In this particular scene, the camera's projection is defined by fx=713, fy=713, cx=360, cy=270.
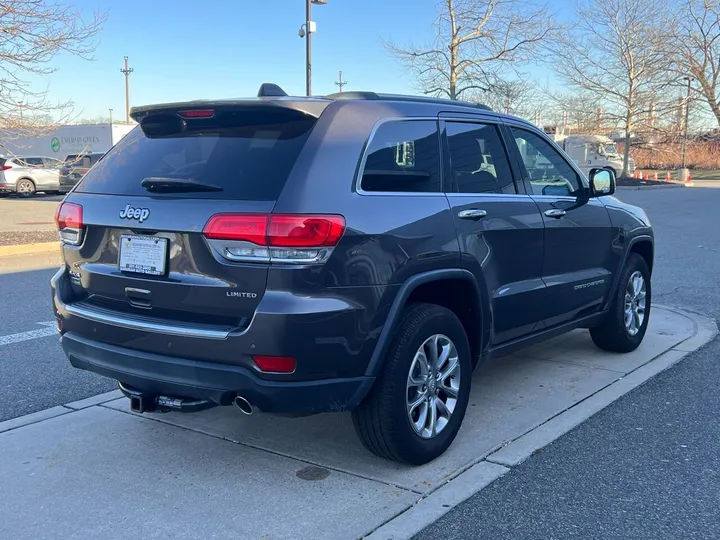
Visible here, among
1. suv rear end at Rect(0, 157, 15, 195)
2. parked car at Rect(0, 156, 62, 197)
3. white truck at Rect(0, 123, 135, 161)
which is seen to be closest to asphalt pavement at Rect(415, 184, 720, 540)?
parked car at Rect(0, 156, 62, 197)

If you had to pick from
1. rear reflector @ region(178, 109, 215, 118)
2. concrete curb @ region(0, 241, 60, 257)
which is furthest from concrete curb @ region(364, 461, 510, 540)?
concrete curb @ region(0, 241, 60, 257)

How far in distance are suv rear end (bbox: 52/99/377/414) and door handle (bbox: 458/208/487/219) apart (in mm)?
871

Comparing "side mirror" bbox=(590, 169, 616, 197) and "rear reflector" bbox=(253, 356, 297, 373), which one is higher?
"side mirror" bbox=(590, 169, 616, 197)

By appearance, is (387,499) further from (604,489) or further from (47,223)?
(47,223)

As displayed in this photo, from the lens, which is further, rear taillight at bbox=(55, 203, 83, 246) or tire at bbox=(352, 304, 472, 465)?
rear taillight at bbox=(55, 203, 83, 246)

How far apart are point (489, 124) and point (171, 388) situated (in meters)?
2.48

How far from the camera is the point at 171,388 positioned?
3270 mm

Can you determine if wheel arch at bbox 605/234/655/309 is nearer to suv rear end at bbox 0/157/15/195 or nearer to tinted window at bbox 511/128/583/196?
tinted window at bbox 511/128/583/196

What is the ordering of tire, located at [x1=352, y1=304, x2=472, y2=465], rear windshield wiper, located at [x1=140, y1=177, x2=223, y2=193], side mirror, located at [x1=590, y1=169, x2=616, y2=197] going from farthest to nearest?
side mirror, located at [x1=590, y1=169, x2=616, y2=197], tire, located at [x1=352, y1=304, x2=472, y2=465], rear windshield wiper, located at [x1=140, y1=177, x2=223, y2=193]

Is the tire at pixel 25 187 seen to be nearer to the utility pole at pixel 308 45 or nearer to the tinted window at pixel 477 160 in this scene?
the utility pole at pixel 308 45

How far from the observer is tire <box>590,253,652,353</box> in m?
5.51

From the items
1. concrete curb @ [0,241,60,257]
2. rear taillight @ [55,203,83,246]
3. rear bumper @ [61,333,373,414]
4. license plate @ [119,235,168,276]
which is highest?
rear taillight @ [55,203,83,246]

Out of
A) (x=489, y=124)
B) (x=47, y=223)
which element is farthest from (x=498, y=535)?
(x=47, y=223)

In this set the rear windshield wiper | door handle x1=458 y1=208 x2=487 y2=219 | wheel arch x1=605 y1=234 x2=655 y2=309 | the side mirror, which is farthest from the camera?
wheel arch x1=605 y1=234 x2=655 y2=309
